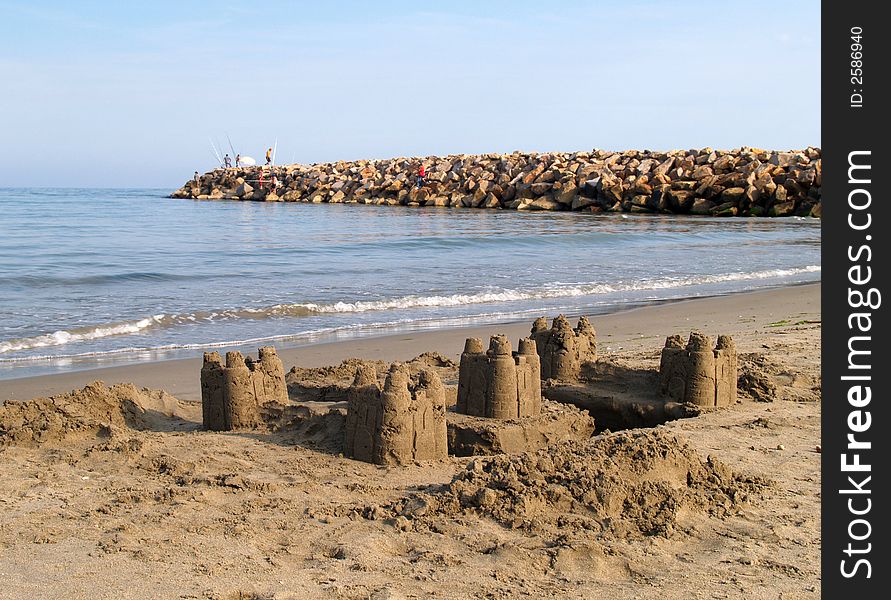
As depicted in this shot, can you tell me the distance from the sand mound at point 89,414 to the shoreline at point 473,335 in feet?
2.42

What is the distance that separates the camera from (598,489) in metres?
4.49

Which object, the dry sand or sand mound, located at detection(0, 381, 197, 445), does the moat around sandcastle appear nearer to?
the dry sand

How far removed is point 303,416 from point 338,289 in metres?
9.01

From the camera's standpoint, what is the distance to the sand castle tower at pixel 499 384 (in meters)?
5.86

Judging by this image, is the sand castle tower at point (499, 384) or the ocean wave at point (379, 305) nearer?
the sand castle tower at point (499, 384)

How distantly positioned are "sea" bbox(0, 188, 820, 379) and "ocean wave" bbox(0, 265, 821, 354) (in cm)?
3

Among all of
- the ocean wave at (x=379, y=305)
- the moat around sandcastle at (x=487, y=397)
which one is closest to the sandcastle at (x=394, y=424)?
the moat around sandcastle at (x=487, y=397)

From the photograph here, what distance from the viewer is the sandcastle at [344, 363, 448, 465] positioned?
17.3 feet

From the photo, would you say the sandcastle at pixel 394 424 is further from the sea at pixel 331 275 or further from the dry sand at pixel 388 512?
the sea at pixel 331 275

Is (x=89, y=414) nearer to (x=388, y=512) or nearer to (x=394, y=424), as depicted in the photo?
(x=394, y=424)

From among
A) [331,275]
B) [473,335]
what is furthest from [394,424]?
[331,275]

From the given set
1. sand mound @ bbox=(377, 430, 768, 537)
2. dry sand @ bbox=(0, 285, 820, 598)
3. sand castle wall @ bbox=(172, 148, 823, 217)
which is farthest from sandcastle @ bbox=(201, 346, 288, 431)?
sand castle wall @ bbox=(172, 148, 823, 217)

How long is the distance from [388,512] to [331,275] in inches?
499
